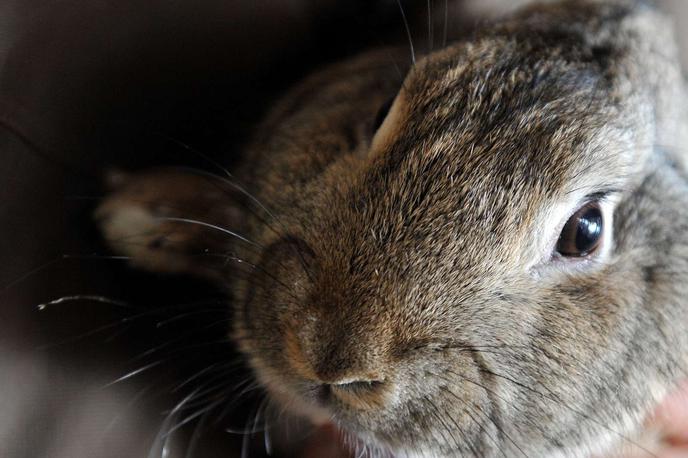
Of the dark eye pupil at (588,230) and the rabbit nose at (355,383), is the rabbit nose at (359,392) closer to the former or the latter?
the rabbit nose at (355,383)

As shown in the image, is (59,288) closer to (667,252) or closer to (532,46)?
(532,46)

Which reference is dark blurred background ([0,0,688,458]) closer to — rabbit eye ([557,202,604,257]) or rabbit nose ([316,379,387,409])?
rabbit nose ([316,379,387,409])

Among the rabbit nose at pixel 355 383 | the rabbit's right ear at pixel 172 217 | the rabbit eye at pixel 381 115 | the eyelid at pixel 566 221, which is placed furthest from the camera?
the rabbit's right ear at pixel 172 217

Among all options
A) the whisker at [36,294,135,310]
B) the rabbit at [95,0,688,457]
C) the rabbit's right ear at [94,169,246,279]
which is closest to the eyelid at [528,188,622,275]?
the rabbit at [95,0,688,457]

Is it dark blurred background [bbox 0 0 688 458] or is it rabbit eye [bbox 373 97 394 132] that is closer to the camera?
dark blurred background [bbox 0 0 688 458]

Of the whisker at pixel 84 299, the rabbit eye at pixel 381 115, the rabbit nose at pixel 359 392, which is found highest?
the rabbit eye at pixel 381 115

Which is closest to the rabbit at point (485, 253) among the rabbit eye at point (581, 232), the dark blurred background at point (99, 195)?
the rabbit eye at point (581, 232)
